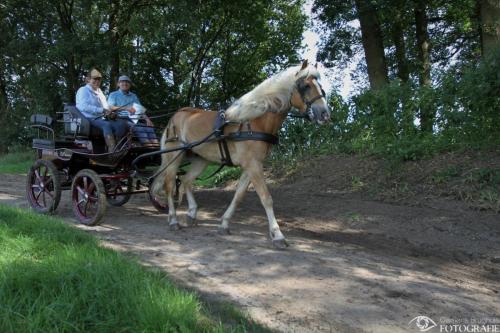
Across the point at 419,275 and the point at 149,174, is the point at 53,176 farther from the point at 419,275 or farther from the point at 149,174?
the point at 419,275

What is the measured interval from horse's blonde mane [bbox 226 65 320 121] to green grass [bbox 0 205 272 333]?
2557 mm

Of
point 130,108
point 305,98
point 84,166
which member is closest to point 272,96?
point 305,98

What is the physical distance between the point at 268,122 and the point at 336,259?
6.21 feet

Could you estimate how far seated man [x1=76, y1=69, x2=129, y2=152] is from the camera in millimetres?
6977

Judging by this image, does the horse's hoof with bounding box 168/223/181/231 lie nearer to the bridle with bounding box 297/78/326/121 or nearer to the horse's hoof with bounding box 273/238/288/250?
the horse's hoof with bounding box 273/238/288/250

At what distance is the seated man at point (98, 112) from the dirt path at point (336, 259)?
132cm

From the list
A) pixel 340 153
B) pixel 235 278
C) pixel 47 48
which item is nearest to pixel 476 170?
pixel 340 153

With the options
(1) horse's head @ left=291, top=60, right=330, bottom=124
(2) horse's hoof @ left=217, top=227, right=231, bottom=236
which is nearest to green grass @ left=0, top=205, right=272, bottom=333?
(2) horse's hoof @ left=217, top=227, right=231, bottom=236

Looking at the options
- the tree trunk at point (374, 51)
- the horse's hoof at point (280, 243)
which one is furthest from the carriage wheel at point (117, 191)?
the tree trunk at point (374, 51)

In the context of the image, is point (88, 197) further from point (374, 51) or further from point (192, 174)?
point (374, 51)

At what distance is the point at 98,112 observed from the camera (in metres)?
7.25

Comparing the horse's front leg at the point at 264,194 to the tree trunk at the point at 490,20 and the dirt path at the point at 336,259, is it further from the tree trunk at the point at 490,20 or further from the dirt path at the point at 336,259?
the tree trunk at the point at 490,20

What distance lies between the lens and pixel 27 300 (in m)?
2.99

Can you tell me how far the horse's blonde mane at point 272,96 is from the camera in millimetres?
5633
